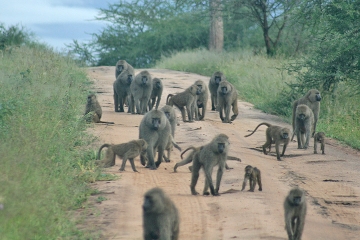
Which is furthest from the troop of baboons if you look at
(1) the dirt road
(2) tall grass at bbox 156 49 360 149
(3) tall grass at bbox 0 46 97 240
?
(2) tall grass at bbox 156 49 360 149

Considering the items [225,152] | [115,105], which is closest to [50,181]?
[225,152]

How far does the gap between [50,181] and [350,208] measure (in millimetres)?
3466

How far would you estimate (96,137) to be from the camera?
11039 millimetres

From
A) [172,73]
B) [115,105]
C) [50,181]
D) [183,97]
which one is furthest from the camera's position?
[172,73]

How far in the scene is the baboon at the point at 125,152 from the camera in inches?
369

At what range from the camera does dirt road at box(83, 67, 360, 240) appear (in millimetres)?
6617

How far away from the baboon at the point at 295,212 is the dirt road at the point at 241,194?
133 mm

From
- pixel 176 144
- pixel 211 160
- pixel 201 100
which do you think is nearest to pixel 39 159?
pixel 211 160

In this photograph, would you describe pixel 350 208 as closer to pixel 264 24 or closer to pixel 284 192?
pixel 284 192

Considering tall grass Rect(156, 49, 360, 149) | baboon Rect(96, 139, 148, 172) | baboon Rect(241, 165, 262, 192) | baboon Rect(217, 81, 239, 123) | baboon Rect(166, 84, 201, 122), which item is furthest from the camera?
tall grass Rect(156, 49, 360, 149)

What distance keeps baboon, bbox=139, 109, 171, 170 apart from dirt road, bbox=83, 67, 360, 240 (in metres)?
0.21

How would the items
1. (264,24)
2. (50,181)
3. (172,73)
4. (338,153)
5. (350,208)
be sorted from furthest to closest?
(264,24) → (172,73) → (338,153) → (350,208) → (50,181)

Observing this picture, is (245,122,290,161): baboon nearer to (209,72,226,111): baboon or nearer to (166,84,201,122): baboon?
(166,84,201,122): baboon

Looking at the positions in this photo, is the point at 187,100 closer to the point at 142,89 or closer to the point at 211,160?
the point at 142,89
